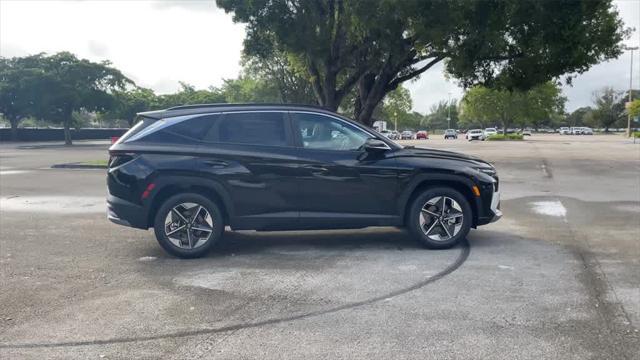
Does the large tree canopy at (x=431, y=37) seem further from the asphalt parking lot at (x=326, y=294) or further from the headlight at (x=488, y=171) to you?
the headlight at (x=488, y=171)

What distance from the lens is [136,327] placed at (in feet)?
13.5

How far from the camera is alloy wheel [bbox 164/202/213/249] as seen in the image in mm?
6203

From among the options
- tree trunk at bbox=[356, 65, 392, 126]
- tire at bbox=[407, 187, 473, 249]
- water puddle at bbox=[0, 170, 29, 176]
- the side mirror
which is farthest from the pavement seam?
tree trunk at bbox=[356, 65, 392, 126]

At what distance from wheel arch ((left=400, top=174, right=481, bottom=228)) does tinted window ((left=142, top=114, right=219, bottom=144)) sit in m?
2.57

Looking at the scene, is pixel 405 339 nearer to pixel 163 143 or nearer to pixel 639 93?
pixel 163 143

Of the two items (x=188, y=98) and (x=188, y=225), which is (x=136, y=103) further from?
(x=188, y=225)

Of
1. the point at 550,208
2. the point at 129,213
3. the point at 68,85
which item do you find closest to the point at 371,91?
the point at 550,208

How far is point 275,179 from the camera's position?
6.26 metres

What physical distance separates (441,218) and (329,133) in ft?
5.76

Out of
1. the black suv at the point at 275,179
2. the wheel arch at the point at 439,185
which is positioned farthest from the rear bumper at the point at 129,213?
the wheel arch at the point at 439,185

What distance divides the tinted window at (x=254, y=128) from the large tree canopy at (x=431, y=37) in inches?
497

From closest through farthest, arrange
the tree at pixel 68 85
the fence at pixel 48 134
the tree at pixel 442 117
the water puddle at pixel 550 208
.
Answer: the water puddle at pixel 550 208
the tree at pixel 68 85
the fence at pixel 48 134
the tree at pixel 442 117

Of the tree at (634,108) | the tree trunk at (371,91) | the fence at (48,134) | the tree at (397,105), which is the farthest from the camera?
the tree at (397,105)

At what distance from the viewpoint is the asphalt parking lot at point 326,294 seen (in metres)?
3.77
